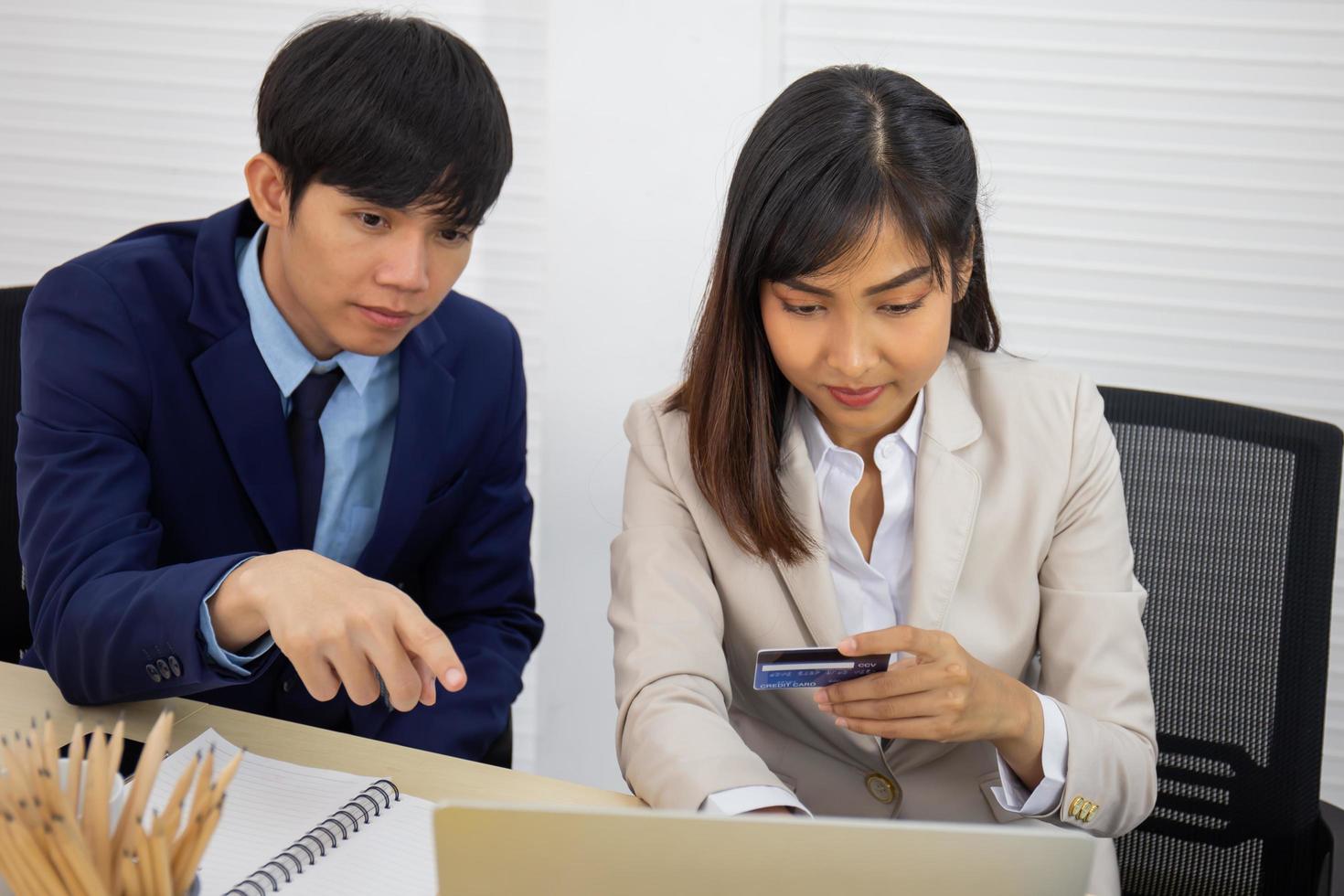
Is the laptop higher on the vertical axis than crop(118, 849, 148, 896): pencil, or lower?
higher

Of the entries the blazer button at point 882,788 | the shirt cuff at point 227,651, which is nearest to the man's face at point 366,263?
the shirt cuff at point 227,651

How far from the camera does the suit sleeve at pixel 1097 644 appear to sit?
51.5 inches

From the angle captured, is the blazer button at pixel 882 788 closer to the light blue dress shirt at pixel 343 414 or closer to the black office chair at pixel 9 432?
the light blue dress shirt at pixel 343 414

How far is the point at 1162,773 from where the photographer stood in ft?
5.04

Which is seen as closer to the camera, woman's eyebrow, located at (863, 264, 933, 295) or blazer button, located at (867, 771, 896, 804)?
woman's eyebrow, located at (863, 264, 933, 295)

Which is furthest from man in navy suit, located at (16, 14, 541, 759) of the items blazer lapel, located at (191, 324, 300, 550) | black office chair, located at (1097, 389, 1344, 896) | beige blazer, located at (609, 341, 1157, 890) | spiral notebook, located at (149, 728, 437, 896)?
black office chair, located at (1097, 389, 1344, 896)

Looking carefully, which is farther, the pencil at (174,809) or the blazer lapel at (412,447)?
the blazer lapel at (412,447)

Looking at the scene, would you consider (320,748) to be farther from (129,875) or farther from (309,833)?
(129,875)

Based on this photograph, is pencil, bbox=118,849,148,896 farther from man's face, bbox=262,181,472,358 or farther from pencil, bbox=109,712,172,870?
man's face, bbox=262,181,472,358

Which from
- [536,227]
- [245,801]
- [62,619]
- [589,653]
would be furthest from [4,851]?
[536,227]

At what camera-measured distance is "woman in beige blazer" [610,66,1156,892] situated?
4.25 feet

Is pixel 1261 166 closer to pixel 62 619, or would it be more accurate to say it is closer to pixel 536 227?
pixel 536 227

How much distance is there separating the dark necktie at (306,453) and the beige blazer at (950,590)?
0.39m

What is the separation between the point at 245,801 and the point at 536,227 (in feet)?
4.84
